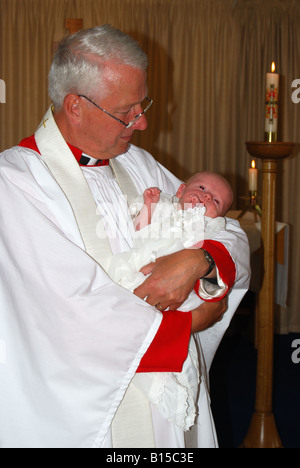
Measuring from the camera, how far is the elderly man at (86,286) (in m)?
1.63

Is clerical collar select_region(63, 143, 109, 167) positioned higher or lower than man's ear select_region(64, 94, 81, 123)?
lower

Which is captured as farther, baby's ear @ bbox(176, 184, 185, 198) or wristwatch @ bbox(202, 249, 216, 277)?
baby's ear @ bbox(176, 184, 185, 198)

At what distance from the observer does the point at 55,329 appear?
5.37ft

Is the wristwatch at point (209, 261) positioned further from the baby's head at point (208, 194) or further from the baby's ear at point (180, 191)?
the baby's ear at point (180, 191)

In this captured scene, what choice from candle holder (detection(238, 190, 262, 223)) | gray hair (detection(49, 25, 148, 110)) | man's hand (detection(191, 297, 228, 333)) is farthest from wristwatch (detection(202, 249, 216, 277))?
candle holder (detection(238, 190, 262, 223))

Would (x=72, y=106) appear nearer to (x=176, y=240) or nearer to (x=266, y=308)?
(x=176, y=240)

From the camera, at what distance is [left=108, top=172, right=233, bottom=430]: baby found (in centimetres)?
180

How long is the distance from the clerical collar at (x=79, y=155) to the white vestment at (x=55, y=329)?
0.23m

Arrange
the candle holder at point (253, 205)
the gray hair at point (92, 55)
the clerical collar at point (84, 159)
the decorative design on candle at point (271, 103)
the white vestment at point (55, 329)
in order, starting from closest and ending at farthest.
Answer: the white vestment at point (55, 329) < the gray hair at point (92, 55) < the clerical collar at point (84, 159) < the decorative design on candle at point (271, 103) < the candle holder at point (253, 205)

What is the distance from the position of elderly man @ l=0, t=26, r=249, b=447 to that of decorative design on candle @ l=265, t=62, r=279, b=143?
1.16m

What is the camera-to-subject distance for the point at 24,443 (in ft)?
5.52

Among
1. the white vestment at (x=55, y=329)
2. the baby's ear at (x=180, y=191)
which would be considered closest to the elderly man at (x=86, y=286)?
the white vestment at (x=55, y=329)

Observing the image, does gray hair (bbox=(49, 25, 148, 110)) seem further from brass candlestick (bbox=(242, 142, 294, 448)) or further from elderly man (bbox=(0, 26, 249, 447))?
brass candlestick (bbox=(242, 142, 294, 448))

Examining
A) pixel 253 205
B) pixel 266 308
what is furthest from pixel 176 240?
pixel 253 205
